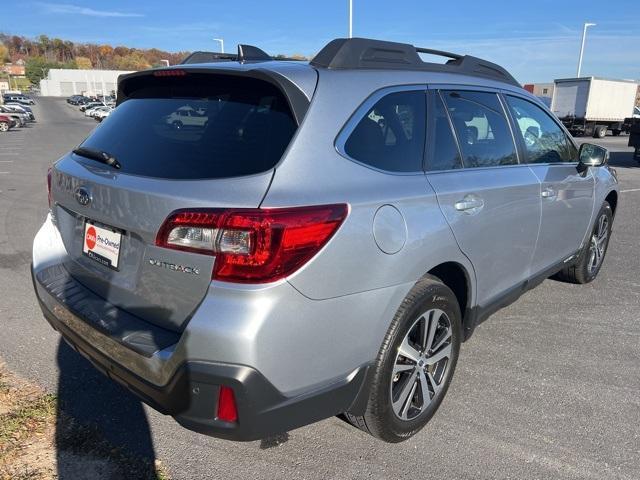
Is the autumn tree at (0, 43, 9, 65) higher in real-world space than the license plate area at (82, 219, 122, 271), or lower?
higher

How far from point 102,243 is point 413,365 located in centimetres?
159

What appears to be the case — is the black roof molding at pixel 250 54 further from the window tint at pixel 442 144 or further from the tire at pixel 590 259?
the tire at pixel 590 259

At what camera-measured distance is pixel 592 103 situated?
31.9 meters

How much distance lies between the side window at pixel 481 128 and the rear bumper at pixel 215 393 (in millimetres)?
1502

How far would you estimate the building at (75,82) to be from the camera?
113 meters

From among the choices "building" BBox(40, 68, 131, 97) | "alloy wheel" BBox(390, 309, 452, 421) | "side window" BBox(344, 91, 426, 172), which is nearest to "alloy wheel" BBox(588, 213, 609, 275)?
"alloy wheel" BBox(390, 309, 452, 421)

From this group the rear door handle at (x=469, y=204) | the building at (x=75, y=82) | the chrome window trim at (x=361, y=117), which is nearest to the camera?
the chrome window trim at (x=361, y=117)

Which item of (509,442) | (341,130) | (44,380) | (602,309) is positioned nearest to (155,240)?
(341,130)

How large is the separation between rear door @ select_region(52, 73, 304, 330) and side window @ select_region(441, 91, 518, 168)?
1243 millimetres

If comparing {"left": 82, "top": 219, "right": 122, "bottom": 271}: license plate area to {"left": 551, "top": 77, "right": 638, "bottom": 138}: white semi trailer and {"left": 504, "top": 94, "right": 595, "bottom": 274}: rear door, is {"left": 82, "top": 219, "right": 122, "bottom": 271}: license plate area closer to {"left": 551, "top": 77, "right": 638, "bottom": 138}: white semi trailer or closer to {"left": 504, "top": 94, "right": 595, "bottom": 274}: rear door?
{"left": 504, "top": 94, "right": 595, "bottom": 274}: rear door

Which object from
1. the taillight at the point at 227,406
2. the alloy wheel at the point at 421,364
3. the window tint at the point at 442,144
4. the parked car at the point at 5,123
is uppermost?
the window tint at the point at 442,144

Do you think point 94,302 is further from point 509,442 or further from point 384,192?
point 509,442

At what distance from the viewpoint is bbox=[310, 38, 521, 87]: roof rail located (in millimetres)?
2408

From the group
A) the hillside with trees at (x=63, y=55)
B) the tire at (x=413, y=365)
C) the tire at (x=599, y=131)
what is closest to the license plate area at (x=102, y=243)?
the tire at (x=413, y=365)
